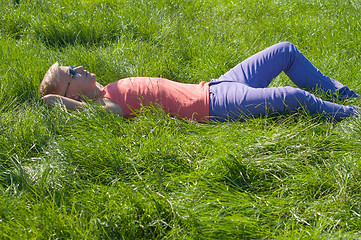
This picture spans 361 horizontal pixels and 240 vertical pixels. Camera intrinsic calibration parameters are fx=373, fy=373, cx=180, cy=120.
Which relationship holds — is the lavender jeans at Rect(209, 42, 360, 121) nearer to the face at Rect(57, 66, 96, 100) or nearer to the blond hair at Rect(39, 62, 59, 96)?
the face at Rect(57, 66, 96, 100)

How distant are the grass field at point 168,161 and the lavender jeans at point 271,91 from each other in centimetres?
11

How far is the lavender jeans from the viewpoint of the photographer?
2.89 metres

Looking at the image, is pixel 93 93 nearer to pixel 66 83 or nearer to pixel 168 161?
pixel 66 83

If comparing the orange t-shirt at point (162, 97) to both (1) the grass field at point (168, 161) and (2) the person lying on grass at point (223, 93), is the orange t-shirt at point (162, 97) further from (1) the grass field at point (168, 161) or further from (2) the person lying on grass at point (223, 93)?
(1) the grass field at point (168, 161)

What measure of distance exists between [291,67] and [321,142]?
3.10 feet

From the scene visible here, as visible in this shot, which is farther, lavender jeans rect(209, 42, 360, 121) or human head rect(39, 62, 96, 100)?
human head rect(39, 62, 96, 100)

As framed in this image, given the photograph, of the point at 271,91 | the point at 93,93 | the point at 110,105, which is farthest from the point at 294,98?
the point at 93,93

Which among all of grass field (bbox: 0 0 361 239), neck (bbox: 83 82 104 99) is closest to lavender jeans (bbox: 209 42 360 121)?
grass field (bbox: 0 0 361 239)

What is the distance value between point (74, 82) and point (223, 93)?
1.23 metres

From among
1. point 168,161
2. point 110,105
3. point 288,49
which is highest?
point 288,49

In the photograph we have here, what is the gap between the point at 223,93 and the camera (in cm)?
305

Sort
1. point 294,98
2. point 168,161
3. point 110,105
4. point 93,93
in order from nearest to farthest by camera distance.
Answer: point 168,161, point 294,98, point 110,105, point 93,93

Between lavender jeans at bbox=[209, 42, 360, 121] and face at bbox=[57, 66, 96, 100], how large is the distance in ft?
3.39

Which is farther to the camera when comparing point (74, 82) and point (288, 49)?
point (288, 49)
